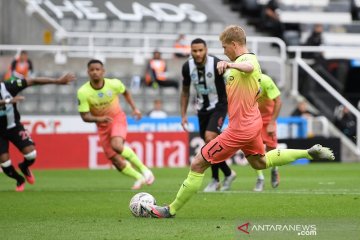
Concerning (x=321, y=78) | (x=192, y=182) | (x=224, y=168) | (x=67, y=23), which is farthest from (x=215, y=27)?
(x=192, y=182)

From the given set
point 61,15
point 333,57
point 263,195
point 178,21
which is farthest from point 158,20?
point 263,195

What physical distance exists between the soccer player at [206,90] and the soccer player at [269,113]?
74cm

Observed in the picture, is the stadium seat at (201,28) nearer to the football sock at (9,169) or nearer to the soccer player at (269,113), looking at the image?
the soccer player at (269,113)

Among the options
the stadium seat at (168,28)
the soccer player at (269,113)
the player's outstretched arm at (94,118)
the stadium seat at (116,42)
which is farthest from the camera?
the stadium seat at (168,28)

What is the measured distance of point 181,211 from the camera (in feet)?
44.3

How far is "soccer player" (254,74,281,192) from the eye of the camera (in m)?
17.1

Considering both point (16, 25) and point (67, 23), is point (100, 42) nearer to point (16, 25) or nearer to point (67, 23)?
point (67, 23)

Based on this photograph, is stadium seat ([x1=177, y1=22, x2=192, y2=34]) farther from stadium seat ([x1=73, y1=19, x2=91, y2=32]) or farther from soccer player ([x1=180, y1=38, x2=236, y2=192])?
soccer player ([x1=180, y1=38, x2=236, y2=192])

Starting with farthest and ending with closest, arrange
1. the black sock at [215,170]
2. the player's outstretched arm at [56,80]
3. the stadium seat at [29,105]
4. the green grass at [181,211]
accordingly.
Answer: the stadium seat at [29,105] → the black sock at [215,170] → the player's outstretched arm at [56,80] → the green grass at [181,211]

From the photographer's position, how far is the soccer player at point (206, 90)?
54.0ft

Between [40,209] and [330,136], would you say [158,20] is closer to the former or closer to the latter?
[330,136]

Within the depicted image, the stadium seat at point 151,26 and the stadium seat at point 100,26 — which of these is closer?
the stadium seat at point 100,26
